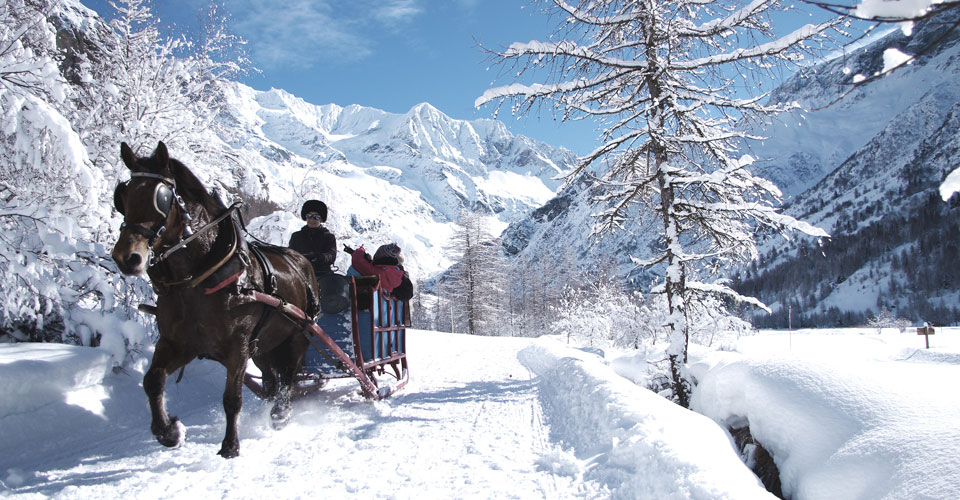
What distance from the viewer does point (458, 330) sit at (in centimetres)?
5412

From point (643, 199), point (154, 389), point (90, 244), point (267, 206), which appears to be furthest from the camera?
point (267, 206)

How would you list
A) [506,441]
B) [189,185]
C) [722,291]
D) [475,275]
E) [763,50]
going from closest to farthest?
[189,185] < [506,441] < [763,50] < [722,291] < [475,275]

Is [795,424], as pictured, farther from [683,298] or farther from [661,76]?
[661,76]

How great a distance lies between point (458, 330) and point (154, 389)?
5102 cm

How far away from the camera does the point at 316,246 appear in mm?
6848

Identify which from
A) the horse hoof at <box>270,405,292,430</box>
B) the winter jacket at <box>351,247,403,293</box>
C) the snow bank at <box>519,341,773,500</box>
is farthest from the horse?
the snow bank at <box>519,341,773,500</box>

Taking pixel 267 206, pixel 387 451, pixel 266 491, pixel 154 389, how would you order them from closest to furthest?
pixel 266 491
pixel 154 389
pixel 387 451
pixel 267 206

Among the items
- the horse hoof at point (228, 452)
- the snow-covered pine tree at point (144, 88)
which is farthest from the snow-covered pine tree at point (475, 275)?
the horse hoof at point (228, 452)

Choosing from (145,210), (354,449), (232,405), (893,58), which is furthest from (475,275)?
(893,58)

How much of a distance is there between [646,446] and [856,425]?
4.59 feet

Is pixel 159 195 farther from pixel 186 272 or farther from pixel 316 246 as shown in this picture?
pixel 316 246

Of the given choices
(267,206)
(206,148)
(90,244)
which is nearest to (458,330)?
(267,206)

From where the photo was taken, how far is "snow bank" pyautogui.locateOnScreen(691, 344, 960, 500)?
8.98ft

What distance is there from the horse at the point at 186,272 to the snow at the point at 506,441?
1.90ft
